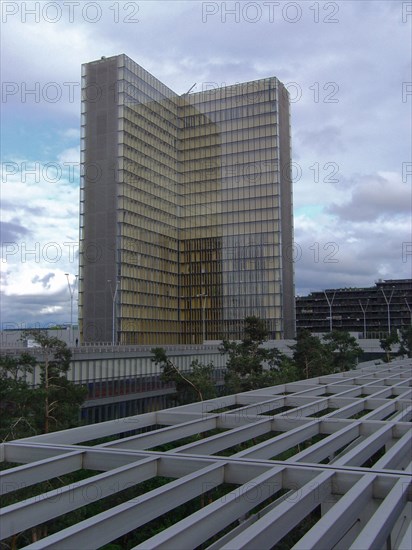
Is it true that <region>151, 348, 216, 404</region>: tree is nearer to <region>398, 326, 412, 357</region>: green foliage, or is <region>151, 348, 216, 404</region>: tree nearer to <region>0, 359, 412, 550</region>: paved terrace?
<region>0, 359, 412, 550</region>: paved terrace

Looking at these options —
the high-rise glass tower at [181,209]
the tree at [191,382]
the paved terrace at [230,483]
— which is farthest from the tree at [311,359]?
the high-rise glass tower at [181,209]

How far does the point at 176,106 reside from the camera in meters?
125

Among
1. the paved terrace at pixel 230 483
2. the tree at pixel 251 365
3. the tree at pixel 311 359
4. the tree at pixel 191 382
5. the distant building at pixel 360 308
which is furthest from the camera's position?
the distant building at pixel 360 308

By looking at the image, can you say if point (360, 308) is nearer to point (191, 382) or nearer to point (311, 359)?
point (311, 359)

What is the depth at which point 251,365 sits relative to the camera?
133 feet

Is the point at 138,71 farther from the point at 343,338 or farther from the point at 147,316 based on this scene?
the point at 343,338

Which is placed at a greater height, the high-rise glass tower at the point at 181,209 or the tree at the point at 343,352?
the high-rise glass tower at the point at 181,209

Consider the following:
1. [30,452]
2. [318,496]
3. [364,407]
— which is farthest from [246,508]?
[364,407]

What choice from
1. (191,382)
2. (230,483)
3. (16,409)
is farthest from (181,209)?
(230,483)

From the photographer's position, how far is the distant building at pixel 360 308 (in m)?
164

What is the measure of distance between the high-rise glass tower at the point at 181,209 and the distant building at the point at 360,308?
51.7 m

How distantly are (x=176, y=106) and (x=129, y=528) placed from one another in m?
125

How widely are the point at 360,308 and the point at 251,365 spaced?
13745 cm

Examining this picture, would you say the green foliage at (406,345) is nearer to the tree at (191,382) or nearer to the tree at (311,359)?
the tree at (311,359)
